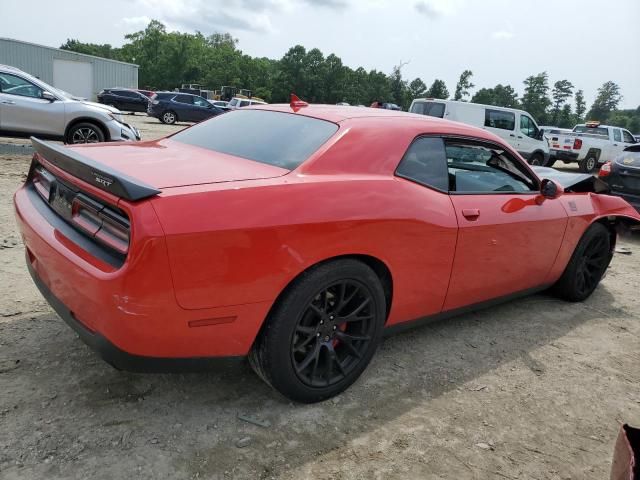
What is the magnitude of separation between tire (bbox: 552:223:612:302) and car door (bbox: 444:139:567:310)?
0.44 metres

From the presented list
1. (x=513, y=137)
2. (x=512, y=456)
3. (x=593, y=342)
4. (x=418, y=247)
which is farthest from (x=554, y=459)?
(x=513, y=137)

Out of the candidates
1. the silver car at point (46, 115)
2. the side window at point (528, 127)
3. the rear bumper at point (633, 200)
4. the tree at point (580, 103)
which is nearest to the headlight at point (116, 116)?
the silver car at point (46, 115)

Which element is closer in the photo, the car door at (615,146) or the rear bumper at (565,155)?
the rear bumper at (565,155)

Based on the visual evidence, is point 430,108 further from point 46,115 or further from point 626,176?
point 46,115

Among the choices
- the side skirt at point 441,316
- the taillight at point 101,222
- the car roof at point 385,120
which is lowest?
the side skirt at point 441,316

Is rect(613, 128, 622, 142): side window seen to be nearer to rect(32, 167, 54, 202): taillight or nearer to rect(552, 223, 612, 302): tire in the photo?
rect(552, 223, 612, 302): tire

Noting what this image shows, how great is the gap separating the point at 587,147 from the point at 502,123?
408 cm

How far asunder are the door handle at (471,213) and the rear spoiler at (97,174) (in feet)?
6.01

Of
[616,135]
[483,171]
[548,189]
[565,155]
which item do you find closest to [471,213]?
[483,171]

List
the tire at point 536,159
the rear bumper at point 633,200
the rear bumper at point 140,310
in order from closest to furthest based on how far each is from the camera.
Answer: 1. the rear bumper at point 140,310
2. the rear bumper at point 633,200
3. the tire at point 536,159

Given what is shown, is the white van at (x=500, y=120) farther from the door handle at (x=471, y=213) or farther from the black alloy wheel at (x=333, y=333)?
the black alloy wheel at (x=333, y=333)

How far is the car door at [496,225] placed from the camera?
3143 millimetres

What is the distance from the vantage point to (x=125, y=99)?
101 feet

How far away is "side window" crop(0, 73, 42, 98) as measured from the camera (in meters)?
9.02
